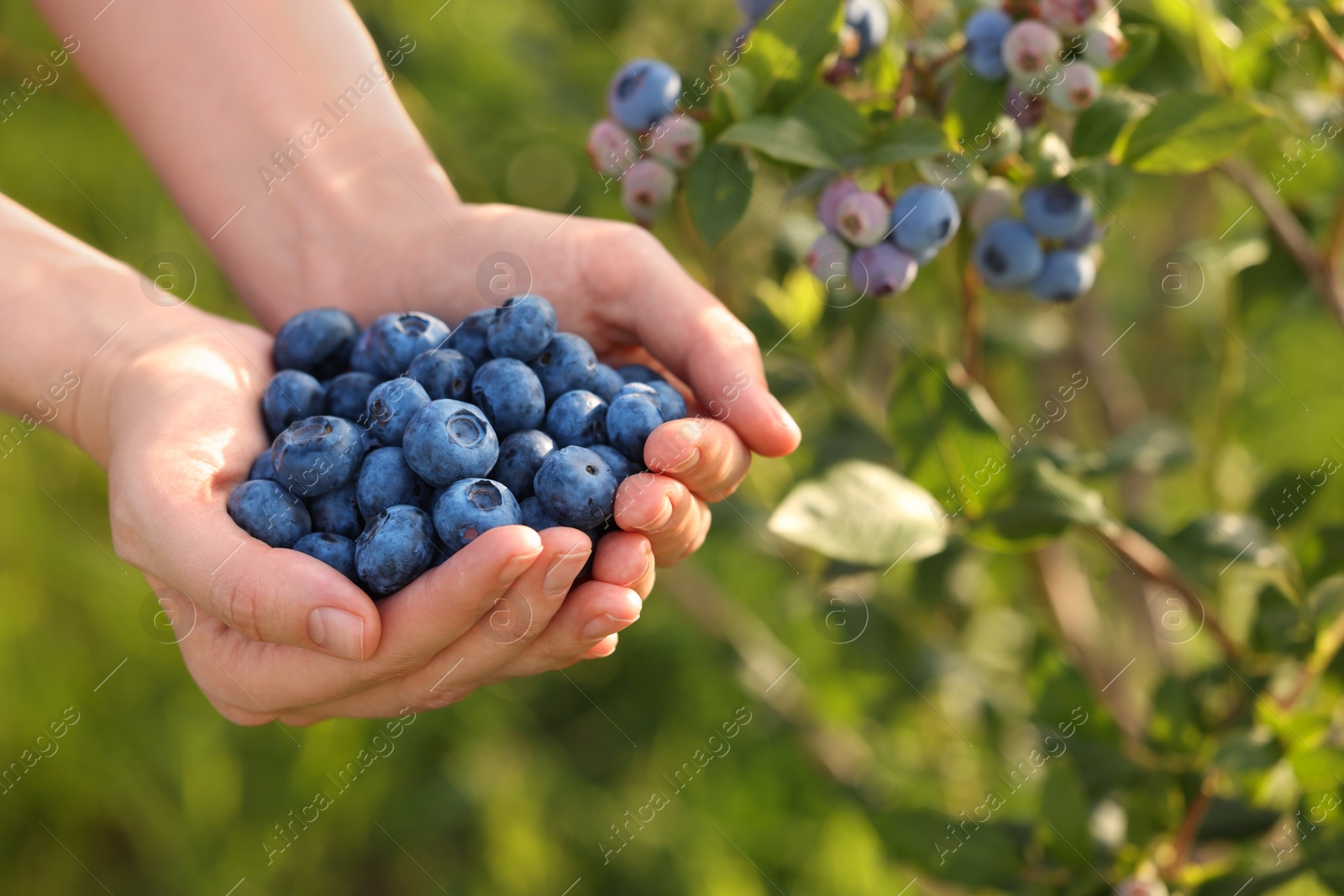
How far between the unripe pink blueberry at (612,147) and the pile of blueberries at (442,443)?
0.20 metres

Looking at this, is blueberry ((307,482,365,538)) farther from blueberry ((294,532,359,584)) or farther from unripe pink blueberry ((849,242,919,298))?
unripe pink blueberry ((849,242,919,298))

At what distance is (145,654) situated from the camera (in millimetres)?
2613

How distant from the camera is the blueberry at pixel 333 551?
102 centimetres

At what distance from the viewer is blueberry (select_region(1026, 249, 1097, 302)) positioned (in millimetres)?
1142

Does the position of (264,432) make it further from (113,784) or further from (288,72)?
(113,784)

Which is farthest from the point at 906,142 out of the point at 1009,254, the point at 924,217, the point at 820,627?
the point at 820,627

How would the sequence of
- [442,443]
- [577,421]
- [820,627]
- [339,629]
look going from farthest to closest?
[820,627]
[577,421]
[442,443]
[339,629]

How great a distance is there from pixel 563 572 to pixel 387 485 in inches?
10.5

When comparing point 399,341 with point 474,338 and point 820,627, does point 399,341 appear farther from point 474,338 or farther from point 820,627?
Result: point 820,627

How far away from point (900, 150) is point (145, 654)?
2.43 meters

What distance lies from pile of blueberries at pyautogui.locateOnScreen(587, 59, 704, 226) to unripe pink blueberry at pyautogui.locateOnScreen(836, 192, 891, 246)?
196 millimetres

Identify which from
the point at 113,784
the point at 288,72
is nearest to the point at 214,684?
the point at 288,72

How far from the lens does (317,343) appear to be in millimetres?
1287

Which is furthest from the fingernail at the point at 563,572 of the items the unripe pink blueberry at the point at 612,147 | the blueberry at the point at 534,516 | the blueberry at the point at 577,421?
the unripe pink blueberry at the point at 612,147
